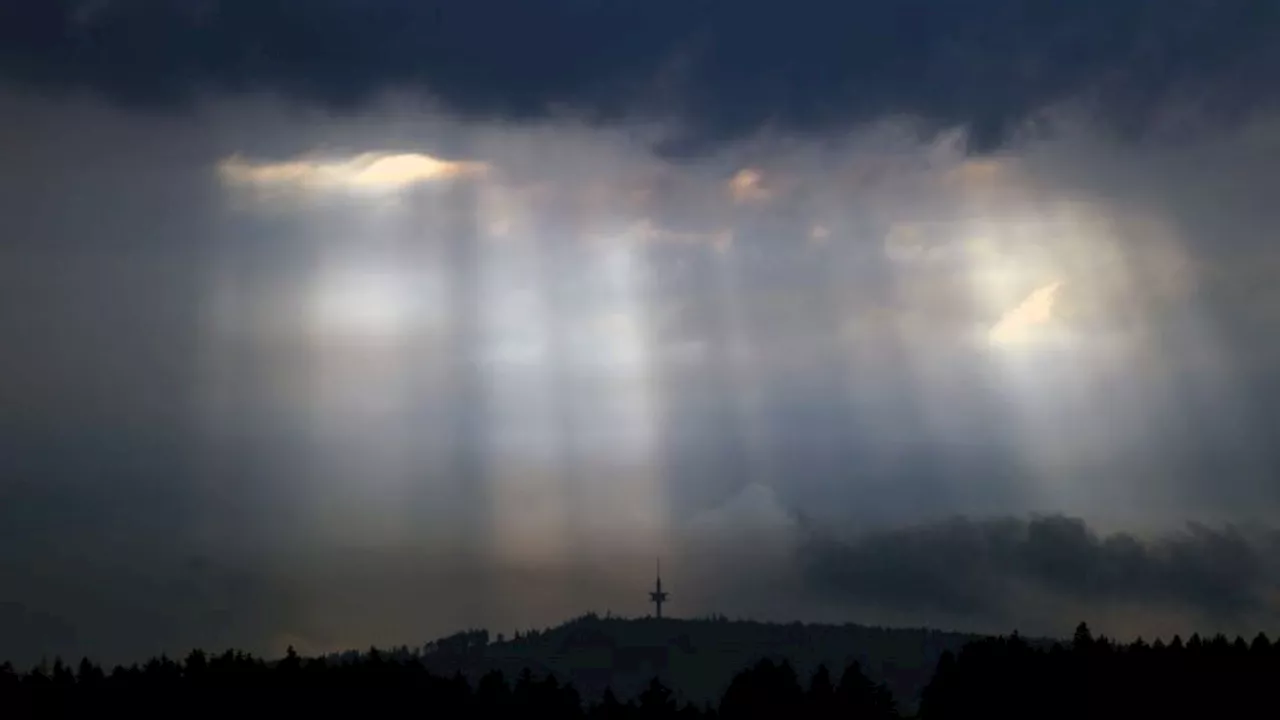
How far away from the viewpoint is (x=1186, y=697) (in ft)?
508

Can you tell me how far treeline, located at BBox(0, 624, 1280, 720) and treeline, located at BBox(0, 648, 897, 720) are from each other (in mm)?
155

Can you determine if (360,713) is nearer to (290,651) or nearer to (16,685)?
(290,651)

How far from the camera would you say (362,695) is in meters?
170

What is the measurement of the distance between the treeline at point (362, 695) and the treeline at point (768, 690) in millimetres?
155

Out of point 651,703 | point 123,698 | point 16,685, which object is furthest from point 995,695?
point 16,685

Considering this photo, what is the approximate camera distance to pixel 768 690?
168m

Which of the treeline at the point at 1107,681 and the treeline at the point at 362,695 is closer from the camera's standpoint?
the treeline at the point at 1107,681

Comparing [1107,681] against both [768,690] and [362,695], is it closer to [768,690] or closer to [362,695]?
[768,690]

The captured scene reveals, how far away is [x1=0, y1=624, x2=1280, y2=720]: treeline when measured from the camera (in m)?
157

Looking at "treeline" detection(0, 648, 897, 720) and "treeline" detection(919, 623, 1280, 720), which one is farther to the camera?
"treeline" detection(0, 648, 897, 720)

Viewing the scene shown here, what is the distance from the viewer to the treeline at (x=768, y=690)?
157m

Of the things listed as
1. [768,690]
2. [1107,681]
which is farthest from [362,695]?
[1107,681]

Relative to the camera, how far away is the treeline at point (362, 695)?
548ft

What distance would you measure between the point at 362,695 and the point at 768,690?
38406 millimetres
